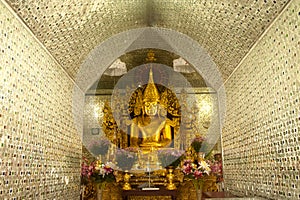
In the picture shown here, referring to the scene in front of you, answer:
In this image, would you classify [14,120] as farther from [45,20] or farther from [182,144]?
[182,144]

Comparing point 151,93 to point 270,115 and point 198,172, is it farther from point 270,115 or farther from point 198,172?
point 270,115

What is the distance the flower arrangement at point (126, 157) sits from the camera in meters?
6.80

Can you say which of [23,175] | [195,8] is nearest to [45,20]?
[23,175]

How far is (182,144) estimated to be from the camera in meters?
7.77

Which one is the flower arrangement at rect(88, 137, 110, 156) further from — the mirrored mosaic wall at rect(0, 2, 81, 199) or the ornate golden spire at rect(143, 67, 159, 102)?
the mirrored mosaic wall at rect(0, 2, 81, 199)

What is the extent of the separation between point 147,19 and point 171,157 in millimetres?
3175

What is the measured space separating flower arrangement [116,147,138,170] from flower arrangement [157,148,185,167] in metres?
0.71

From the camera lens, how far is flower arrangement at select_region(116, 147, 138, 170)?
6805 mm

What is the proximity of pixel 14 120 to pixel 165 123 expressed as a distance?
574 centimetres

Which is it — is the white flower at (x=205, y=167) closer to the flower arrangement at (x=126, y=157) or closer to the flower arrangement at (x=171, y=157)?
the flower arrangement at (x=171, y=157)

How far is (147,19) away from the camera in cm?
545

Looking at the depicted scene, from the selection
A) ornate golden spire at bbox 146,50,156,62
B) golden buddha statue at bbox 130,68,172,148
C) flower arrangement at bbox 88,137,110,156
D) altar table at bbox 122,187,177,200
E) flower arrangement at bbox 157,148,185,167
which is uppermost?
ornate golden spire at bbox 146,50,156,62

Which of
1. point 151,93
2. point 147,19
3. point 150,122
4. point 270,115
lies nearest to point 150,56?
point 151,93

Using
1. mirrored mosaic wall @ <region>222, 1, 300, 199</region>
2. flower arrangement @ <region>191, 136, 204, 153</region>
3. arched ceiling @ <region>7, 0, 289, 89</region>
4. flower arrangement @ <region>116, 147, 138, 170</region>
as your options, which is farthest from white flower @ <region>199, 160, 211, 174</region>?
flower arrangement @ <region>116, 147, 138, 170</region>
